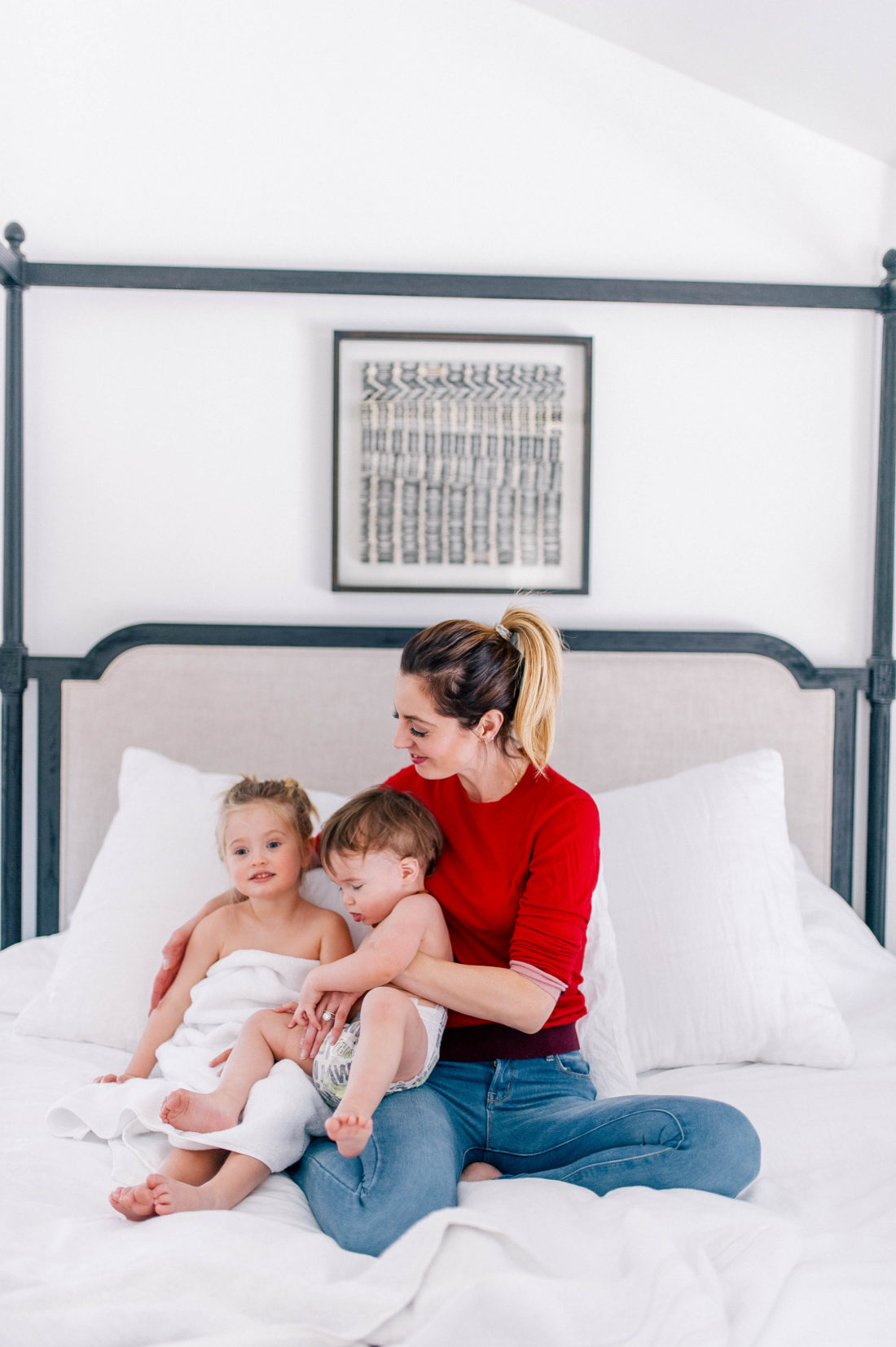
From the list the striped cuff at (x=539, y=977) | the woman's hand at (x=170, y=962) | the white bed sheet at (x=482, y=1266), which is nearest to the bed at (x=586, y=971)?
the white bed sheet at (x=482, y=1266)

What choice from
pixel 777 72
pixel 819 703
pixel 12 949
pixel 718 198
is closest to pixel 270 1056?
pixel 12 949

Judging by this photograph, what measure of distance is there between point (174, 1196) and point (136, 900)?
671 millimetres

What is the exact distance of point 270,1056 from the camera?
4.12 ft

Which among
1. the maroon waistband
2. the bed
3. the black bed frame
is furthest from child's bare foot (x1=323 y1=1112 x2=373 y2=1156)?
the black bed frame

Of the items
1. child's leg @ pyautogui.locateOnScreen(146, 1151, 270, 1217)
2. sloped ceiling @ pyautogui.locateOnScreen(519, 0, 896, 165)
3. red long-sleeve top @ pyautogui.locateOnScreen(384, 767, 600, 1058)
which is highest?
sloped ceiling @ pyautogui.locateOnScreen(519, 0, 896, 165)

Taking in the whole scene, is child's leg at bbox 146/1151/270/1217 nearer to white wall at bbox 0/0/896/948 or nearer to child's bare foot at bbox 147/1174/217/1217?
child's bare foot at bbox 147/1174/217/1217

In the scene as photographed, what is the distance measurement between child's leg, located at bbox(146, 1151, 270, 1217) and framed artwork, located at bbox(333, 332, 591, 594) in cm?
125

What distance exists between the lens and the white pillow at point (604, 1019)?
1.38m

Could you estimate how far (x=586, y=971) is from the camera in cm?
143

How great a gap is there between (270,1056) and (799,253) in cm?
204

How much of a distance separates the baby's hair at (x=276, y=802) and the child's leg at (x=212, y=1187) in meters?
0.49

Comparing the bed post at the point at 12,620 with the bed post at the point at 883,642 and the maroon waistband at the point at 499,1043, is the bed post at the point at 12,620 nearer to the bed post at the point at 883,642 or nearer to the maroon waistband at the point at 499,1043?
the maroon waistband at the point at 499,1043

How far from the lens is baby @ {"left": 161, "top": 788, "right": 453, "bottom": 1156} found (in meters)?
1.10

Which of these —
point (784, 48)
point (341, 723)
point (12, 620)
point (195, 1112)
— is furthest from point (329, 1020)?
point (784, 48)
